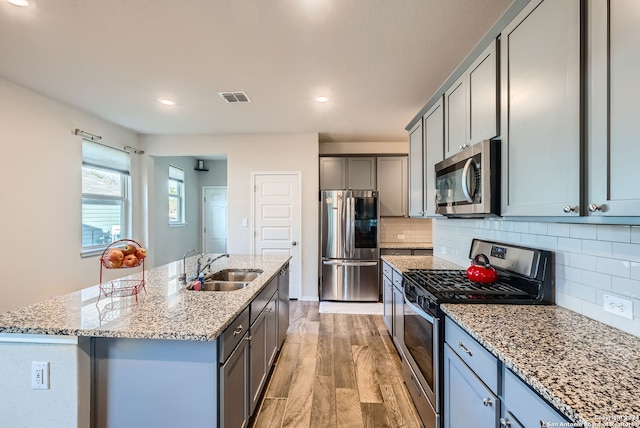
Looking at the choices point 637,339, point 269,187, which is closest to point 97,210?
point 269,187

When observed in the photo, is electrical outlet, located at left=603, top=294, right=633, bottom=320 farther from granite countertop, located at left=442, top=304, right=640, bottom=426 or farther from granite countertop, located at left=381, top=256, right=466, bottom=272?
granite countertop, located at left=381, top=256, right=466, bottom=272

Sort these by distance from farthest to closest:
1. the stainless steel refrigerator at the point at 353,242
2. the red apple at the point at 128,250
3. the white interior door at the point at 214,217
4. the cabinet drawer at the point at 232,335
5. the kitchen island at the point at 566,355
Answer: the white interior door at the point at 214,217 → the stainless steel refrigerator at the point at 353,242 → the red apple at the point at 128,250 → the cabinet drawer at the point at 232,335 → the kitchen island at the point at 566,355

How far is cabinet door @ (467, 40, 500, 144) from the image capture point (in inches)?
→ 61.8

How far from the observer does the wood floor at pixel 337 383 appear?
191 centimetres

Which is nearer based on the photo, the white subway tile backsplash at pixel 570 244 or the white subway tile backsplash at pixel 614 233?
the white subway tile backsplash at pixel 614 233

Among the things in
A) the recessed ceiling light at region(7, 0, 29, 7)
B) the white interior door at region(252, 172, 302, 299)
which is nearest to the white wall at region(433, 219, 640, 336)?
the white interior door at region(252, 172, 302, 299)

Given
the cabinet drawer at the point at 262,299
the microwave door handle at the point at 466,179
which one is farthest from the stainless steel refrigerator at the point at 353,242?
the microwave door handle at the point at 466,179

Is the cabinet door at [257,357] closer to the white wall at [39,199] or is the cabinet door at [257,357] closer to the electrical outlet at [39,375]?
the electrical outlet at [39,375]

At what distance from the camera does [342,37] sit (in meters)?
2.08

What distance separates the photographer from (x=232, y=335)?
141cm

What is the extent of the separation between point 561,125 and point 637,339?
87cm

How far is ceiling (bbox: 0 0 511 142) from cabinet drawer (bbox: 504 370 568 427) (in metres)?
2.04

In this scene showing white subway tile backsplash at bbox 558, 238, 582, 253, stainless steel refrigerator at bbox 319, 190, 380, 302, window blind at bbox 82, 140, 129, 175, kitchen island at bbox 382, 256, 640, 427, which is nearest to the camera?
kitchen island at bbox 382, 256, 640, 427

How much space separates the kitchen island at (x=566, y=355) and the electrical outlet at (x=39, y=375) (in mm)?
1842
